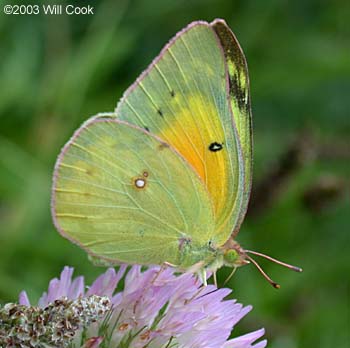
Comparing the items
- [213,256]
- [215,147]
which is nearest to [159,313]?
[213,256]

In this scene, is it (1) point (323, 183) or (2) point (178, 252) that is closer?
(2) point (178, 252)

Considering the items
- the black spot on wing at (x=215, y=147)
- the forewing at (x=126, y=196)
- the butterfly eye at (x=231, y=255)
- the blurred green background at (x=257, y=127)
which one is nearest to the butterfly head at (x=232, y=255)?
the butterfly eye at (x=231, y=255)

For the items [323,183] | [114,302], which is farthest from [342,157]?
[114,302]

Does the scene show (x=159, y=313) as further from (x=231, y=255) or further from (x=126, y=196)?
(x=126, y=196)

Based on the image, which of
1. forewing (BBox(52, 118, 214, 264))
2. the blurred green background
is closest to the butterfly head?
forewing (BBox(52, 118, 214, 264))

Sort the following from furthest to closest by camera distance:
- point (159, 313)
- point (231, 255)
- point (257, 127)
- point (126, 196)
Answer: point (257, 127), point (126, 196), point (231, 255), point (159, 313)

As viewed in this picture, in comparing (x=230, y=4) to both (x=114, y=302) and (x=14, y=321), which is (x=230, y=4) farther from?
(x=14, y=321)
